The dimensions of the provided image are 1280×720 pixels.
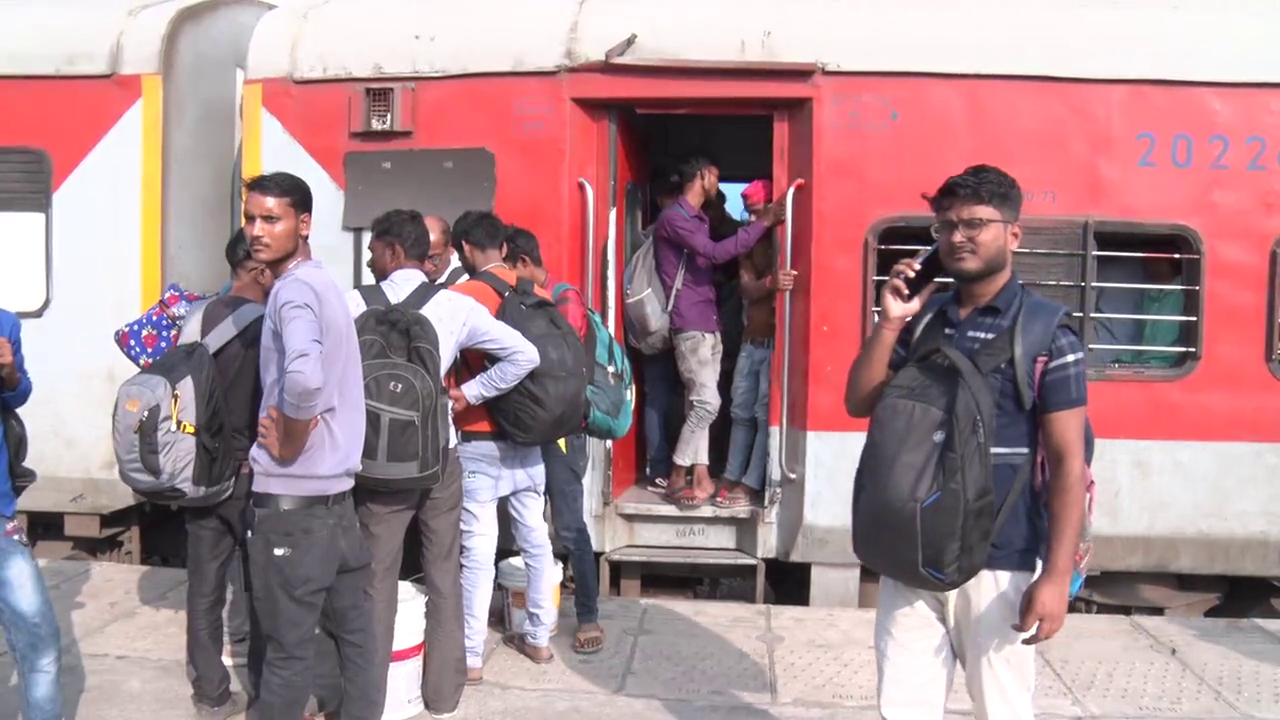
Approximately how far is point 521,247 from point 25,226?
9.70ft

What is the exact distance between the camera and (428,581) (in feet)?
12.5

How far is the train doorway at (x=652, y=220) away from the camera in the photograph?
5.40 metres

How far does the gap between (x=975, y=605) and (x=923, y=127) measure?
2.93 meters

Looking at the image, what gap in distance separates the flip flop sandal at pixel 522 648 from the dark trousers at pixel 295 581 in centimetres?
129

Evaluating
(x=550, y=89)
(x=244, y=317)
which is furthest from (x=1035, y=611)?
(x=550, y=89)

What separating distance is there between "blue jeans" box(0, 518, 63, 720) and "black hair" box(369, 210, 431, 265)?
4.74 ft

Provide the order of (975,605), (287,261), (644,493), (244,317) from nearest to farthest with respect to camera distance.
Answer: (975,605), (287,261), (244,317), (644,493)

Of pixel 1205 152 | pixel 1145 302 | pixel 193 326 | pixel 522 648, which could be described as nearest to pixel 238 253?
pixel 193 326

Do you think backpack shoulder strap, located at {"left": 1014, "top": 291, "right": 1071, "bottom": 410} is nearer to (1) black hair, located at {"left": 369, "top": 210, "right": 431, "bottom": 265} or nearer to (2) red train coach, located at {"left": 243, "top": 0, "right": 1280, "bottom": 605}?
(1) black hair, located at {"left": 369, "top": 210, "right": 431, "bottom": 265}

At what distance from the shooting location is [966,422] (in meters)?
2.49

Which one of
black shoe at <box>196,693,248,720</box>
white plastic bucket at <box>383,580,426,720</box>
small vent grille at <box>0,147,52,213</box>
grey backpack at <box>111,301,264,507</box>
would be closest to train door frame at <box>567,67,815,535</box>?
white plastic bucket at <box>383,580,426,720</box>

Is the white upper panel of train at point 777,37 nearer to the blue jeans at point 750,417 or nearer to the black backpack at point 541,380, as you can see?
the blue jeans at point 750,417

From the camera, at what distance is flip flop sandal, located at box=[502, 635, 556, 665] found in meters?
4.39

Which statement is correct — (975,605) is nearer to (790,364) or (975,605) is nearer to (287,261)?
(287,261)
